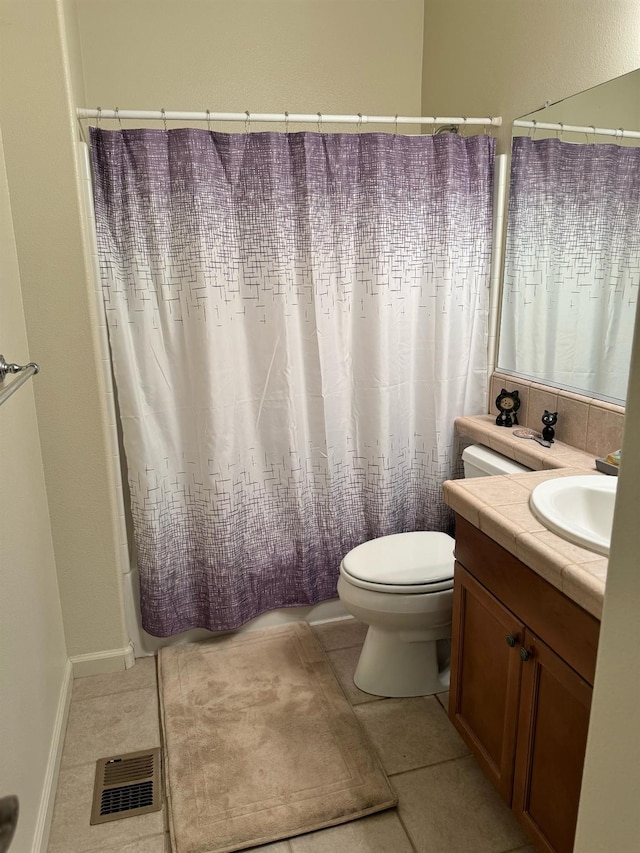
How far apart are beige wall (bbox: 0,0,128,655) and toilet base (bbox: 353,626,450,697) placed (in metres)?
0.93

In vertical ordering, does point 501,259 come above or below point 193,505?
above

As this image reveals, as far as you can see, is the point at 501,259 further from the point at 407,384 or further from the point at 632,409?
the point at 632,409

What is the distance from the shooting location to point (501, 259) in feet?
7.73

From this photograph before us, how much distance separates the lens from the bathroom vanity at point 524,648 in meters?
1.21

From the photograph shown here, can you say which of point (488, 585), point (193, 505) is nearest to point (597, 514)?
point (488, 585)

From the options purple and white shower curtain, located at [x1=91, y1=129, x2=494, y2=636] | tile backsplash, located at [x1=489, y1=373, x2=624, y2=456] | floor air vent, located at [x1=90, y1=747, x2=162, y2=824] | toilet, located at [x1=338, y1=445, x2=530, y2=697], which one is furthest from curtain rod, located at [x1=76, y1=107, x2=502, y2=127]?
floor air vent, located at [x1=90, y1=747, x2=162, y2=824]

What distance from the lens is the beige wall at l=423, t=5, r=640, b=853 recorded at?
2.31ft

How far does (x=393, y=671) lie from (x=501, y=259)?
156cm

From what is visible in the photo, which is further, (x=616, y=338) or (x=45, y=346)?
(x=45, y=346)

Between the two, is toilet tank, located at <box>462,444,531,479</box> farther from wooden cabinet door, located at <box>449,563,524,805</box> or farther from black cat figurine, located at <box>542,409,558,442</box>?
wooden cabinet door, located at <box>449,563,524,805</box>

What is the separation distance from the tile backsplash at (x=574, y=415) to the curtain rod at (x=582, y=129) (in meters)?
0.77

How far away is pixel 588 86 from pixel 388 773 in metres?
2.10

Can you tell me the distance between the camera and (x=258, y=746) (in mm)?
1854

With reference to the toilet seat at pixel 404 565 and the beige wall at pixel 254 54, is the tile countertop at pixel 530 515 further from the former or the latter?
the beige wall at pixel 254 54
